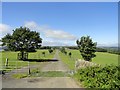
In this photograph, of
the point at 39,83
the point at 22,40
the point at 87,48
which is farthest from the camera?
the point at 22,40

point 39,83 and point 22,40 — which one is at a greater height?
point 22,40

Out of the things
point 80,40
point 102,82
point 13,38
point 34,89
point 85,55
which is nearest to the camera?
point 102,82

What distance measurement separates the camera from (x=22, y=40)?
65688 mm

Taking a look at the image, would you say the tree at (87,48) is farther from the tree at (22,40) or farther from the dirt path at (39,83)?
the dirt path at (39,83)

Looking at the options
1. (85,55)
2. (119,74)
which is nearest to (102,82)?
(119,74)

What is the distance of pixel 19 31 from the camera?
2606 inches

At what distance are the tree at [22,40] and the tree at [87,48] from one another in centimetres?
1380

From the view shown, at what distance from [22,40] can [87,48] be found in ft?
60.7

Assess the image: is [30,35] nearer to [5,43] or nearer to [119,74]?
[5,43]

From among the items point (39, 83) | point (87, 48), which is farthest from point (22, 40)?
point (39, 83)

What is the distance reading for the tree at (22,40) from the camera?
65.1 metres

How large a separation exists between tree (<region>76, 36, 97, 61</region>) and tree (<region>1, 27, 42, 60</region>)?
45.3ft

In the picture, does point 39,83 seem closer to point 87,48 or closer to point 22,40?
point 87,48

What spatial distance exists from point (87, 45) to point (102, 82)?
141 ft
